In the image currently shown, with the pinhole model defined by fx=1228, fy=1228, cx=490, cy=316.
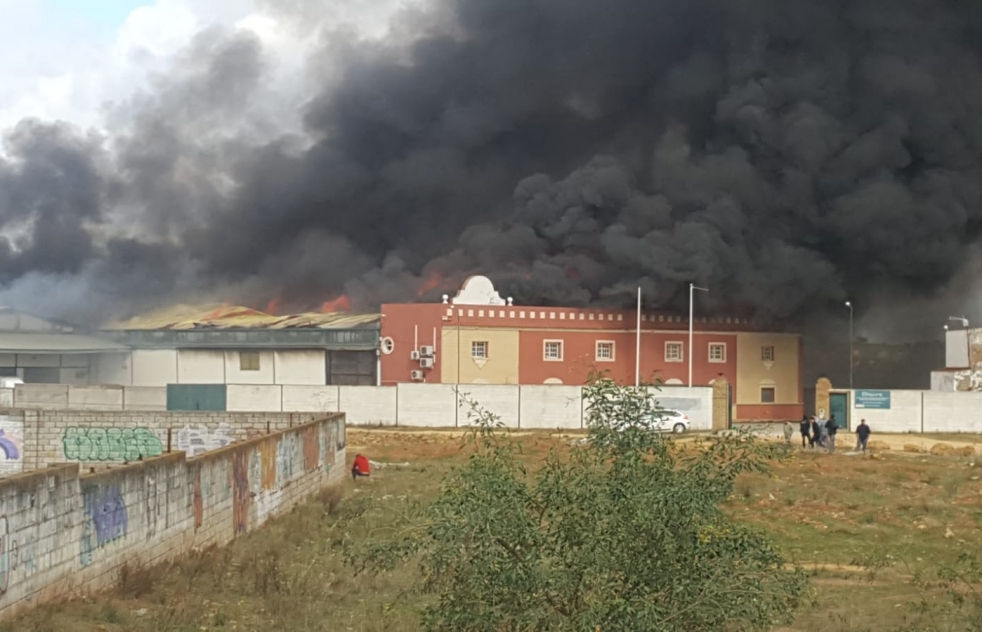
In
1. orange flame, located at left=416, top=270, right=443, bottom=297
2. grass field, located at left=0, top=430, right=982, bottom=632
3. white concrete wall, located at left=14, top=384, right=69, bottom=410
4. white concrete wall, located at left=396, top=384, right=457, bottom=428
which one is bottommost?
grass field, located at left=0, top=430, right=982, bottom=632

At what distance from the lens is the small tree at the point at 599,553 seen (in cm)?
988

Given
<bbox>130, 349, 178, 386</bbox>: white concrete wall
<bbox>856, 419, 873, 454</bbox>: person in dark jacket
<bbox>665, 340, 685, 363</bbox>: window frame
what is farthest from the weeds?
<bbox>130, 349, 178, 386</bbox>: white concrete wall

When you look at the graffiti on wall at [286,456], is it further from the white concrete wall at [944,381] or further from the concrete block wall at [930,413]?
the white concrete wall at [944,381]

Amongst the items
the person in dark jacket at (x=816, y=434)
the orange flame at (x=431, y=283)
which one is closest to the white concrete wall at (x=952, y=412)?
the person in dark jacket at (x=816, y=434)

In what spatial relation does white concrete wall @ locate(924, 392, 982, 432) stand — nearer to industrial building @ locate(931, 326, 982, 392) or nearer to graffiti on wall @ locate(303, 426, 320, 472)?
industrial building @ locate(931, 326, 982, 392)

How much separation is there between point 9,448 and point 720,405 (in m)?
30.4

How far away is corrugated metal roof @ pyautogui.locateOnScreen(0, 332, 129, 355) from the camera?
179ft

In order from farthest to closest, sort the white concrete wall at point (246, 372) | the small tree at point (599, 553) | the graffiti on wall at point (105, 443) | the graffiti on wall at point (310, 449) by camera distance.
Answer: the white concrete wall at point (246, 372), the graffiti on wall at point (105, 443), the graffiti on wall at point (310, 449), the small tree at point (599, 553)

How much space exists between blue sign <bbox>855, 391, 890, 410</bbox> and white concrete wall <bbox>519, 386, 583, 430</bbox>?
1149 centimetres

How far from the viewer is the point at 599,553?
32.6 ft

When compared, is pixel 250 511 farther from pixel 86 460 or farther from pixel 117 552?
pixel 86 460

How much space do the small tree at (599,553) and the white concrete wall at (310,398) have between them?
133ft

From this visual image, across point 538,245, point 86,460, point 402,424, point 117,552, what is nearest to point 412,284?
point 538,245

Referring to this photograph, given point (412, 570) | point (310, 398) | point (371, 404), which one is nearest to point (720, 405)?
point (371, 404)
